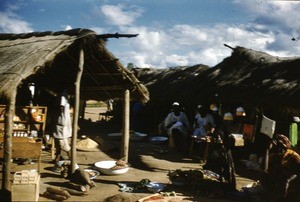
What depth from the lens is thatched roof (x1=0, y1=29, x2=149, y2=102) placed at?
6.87 m

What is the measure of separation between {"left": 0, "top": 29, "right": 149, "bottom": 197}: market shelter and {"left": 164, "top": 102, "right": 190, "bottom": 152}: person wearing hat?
264 cm

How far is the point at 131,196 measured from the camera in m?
6.96

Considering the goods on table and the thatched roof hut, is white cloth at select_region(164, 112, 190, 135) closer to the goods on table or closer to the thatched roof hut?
the thatched roof hut

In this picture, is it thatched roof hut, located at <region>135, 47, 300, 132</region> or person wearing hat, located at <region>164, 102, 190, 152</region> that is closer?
thatched roof hut, located at <region>135, 47, 300, 132</region>

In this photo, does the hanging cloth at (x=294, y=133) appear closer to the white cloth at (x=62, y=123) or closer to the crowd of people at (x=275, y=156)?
the crowd of people at (x=275, y=156)

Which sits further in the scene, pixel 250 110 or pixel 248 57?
pixel 248 57

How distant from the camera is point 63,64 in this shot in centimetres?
997

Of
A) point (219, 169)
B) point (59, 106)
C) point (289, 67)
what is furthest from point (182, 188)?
point (289, 67)

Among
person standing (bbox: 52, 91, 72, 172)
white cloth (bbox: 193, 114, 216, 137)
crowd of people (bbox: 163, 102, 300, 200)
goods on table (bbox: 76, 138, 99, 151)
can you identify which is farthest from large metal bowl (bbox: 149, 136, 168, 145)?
person standing (bbox: 52, 91, 72, 172)

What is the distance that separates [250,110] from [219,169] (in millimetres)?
5061

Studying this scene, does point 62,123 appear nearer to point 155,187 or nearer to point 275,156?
point 155,187

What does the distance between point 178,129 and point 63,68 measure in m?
5.08

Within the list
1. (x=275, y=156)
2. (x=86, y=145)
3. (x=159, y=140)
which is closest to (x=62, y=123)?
(x=86, y=145)

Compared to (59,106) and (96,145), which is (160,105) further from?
(59,106)
